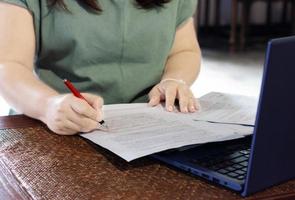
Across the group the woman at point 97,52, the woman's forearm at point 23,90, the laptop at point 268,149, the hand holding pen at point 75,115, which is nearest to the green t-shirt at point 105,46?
the woman at point 97,52

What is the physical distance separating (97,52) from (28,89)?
0.19m

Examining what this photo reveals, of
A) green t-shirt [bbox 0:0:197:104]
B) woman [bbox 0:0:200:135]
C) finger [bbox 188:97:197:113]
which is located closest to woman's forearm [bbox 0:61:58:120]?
woman [bbox 0:0:200:135]

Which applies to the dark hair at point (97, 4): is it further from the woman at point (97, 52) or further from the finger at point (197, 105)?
the finger at point (197, 105)

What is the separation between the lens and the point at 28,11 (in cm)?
94

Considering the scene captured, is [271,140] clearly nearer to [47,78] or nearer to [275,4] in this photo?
[47,78]

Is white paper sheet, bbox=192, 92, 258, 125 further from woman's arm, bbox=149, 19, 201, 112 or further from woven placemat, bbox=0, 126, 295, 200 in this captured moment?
woven placemat, bbox=0, 126, 295, 200

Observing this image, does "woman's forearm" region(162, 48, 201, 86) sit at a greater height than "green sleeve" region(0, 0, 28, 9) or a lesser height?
lesser

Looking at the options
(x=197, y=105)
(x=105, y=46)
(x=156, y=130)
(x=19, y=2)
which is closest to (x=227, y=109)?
(x=197, y=105)

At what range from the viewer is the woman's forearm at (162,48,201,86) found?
1.07 m

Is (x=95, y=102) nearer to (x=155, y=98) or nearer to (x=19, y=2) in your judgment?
(x=155, y=98)

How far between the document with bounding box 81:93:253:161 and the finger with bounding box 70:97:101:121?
0.02 m

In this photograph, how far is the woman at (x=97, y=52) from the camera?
0.89 m

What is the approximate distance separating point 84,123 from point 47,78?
12.7 inches

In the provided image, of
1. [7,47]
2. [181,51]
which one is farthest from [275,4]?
[7,47]
